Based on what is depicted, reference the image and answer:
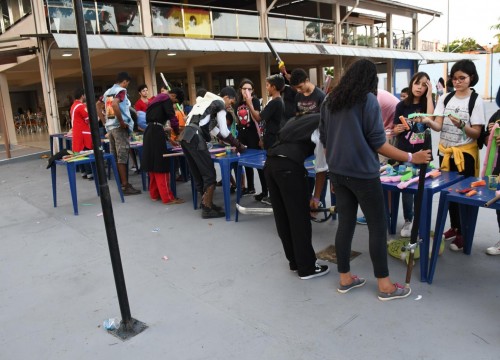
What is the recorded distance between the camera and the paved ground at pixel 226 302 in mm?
2318

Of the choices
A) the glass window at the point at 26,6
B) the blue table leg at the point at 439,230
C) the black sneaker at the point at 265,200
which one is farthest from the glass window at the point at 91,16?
the blue table leg at the point at 439,230

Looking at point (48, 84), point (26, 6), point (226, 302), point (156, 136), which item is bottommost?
point (226, 302)

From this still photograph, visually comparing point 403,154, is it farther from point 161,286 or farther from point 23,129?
point 23,129

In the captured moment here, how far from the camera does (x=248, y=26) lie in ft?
43.2

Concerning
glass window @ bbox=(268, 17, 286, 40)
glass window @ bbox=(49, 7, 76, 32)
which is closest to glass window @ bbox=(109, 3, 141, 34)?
glass window @ bbox=(49, 7, 76, 32)

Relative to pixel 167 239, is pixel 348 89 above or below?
above

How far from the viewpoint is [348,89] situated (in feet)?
8.18

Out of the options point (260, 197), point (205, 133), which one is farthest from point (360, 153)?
point (260, 197)

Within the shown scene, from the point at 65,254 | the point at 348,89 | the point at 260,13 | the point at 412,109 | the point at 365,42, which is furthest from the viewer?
the point at 365,42

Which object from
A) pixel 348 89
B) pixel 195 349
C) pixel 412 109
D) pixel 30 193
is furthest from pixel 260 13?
pixel 195 349

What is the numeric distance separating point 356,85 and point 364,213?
831 millimetres

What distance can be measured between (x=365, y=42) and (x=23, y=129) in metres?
16.3

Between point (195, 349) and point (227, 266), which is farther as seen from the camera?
point (227, 266)

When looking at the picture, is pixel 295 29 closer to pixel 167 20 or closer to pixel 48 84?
pixel 167 20
